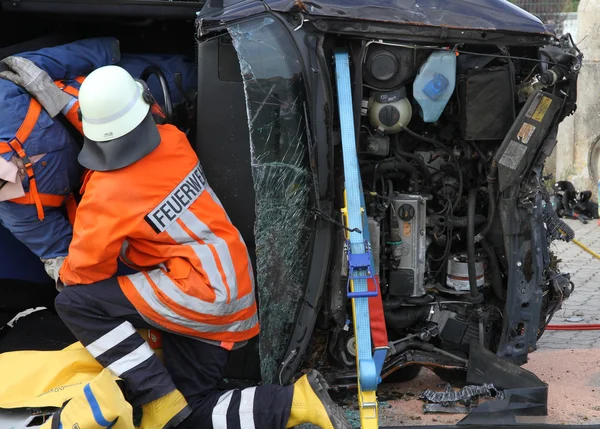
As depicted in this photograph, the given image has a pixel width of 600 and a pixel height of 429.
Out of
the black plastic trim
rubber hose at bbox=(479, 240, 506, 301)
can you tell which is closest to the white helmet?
the black plastic trim

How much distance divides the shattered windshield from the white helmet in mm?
428

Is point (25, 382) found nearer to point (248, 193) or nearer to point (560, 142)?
point (248, 193)

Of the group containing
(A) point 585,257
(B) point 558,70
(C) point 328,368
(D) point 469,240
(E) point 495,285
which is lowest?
(A) point 585,257

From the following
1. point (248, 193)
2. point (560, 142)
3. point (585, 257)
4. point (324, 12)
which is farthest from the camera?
point (560, 142)

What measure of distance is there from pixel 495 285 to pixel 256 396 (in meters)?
1.18

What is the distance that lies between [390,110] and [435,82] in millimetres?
214

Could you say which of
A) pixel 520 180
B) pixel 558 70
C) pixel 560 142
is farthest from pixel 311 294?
pixel 560 142

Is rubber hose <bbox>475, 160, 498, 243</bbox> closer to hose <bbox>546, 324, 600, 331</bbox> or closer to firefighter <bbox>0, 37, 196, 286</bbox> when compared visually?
hose <bbox>546, 324, 600, 331</bbox>

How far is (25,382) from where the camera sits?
318 centimetres

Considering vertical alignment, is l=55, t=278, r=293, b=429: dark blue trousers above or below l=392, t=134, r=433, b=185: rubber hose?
below

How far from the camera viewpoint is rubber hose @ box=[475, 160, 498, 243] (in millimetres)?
3475

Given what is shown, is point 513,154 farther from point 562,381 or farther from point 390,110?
point 562,381

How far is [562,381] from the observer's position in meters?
3.96

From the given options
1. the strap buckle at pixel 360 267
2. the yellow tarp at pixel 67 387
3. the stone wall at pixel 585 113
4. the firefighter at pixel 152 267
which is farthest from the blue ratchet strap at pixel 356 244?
the stone wall at pixel 585 113
